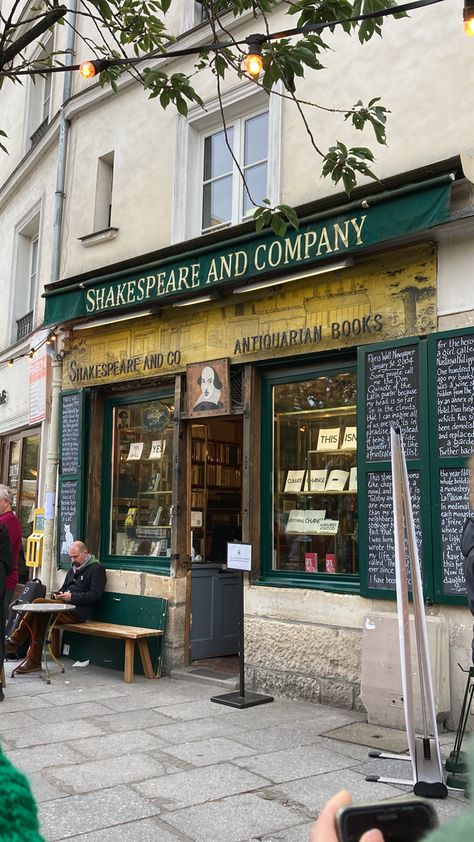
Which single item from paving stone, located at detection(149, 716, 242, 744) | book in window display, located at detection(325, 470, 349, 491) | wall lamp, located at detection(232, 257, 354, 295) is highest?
wall lamp, located at detection(232, 257, 354, 295)

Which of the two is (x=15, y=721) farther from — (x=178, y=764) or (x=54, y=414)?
(x=54, y=414)

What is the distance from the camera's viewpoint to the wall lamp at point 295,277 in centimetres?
666

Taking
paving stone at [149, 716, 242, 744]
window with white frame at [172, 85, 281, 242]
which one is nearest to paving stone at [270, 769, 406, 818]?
paving stone at [149, 716, 242, 744]

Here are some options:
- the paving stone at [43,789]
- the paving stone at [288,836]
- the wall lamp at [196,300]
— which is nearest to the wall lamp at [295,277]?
the wall lamp at [196,300]

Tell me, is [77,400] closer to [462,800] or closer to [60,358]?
[60,358]

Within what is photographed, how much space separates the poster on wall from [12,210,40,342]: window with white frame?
5.21 meters

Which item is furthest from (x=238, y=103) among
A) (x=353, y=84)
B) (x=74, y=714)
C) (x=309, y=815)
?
(x=309, y=815)

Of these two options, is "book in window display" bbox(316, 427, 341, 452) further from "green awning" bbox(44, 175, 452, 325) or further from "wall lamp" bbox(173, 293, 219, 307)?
"wall lamp" bbox(173, 293, 219, 307)

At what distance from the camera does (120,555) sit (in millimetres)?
9133

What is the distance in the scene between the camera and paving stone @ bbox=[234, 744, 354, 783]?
4824mm

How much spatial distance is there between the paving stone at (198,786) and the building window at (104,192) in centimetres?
727

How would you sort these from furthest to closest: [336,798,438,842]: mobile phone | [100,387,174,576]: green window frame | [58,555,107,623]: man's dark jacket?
[100,387,174,576]: green window frame → [58,555,107,623]: man's dark jacket → [336,798,438,842]: mobile phone

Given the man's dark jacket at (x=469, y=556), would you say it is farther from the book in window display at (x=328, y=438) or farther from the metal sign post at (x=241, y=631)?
the book in window display at (x=328, y=438)

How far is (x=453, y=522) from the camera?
587cm
